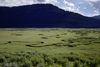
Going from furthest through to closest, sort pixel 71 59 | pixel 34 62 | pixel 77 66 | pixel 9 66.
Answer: pixel 71 59 → pixel 34 62 → pixel 77 66 → pixel 9 66

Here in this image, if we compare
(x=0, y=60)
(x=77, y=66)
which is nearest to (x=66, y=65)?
(x=77, y=66)

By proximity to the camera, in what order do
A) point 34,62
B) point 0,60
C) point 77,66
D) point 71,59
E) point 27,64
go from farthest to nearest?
point 71,59 < point 0,60 < point 34,62 < point 77,66 < point 27,64

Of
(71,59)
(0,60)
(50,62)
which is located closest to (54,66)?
(50,62)

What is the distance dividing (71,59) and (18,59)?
1145 cm

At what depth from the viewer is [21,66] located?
17.1 metres

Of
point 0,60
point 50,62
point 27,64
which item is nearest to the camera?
point 27,64

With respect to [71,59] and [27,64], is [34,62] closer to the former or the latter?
[27,64]

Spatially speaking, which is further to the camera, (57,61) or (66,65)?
(57,61)

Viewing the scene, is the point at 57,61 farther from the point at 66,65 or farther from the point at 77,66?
the point at 77,66

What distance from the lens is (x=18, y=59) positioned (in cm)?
2116

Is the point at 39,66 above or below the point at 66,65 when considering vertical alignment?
above

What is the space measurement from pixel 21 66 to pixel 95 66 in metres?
12.4

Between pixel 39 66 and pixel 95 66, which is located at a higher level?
pixel 39 66

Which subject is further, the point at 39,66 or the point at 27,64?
the point at 27,64
